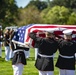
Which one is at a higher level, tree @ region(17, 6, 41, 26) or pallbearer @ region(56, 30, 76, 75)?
pallbearer @ region(56, 30, 76, 75)

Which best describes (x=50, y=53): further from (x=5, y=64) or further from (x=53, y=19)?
(x=53, y=19)

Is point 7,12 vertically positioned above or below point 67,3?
above

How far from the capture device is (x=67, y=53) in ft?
31.1

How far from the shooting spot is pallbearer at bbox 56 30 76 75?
30.8 ft

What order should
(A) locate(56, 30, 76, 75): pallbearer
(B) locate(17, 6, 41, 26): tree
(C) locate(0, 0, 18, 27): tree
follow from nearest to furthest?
1. (A) locate(56, 30, 76, 75): pallbearer
2. (C) locate(0, 0, 18, 27): tree
3. (B) locate(17, 6, 41, 26): tree

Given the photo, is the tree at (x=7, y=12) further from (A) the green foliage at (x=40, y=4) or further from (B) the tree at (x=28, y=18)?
(A) the green foliage at (x=40, y=4)

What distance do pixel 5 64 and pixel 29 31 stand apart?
681 cm

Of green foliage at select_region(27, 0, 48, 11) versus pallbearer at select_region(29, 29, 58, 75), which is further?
green foliage at select_region(27, 0, 48, 11)

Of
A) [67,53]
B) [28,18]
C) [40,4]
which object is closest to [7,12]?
[28,18]

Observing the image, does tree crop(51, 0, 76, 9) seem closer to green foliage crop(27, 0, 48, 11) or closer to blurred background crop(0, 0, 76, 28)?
blurred background crop(0, 0, 76, 28)

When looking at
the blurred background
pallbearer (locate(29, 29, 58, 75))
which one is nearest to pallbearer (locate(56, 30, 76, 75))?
pallbearer (locate(29, 29, 58, 75))

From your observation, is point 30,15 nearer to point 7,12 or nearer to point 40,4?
point 7,12

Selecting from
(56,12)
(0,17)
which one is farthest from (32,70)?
(56,12)

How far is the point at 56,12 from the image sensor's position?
2881 inches
